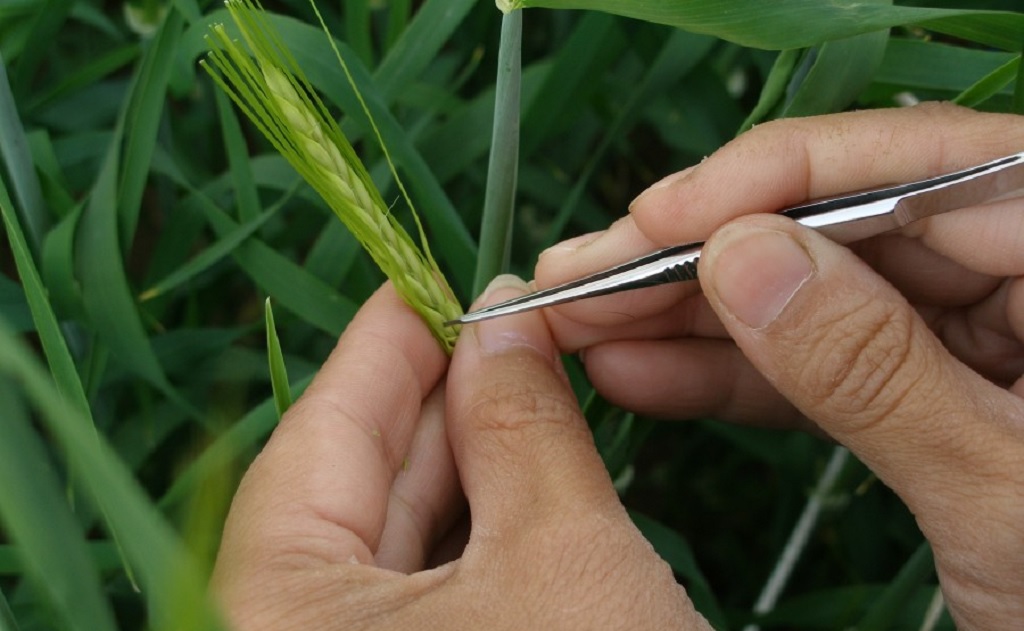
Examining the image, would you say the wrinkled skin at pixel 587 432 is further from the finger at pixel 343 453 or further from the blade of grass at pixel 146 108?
the blade of grass at pixel 146 108

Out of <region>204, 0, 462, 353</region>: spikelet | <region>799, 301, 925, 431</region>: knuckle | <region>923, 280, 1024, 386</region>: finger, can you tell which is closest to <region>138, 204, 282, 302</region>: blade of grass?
<region>204, 0, 462, 353</region>: spikelet

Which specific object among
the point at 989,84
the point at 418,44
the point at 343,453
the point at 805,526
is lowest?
the point at 805,526

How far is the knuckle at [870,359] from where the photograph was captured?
2.07 feet

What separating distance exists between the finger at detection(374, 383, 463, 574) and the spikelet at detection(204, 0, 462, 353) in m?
0.10

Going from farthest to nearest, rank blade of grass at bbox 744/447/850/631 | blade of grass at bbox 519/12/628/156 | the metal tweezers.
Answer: blade of grass at bbox 744/447/850/631 < blade of grass at bbox 519/12/628/156 < the metal tweezers

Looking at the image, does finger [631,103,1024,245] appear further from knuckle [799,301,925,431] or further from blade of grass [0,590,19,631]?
blade of grass [0,590,19,631]

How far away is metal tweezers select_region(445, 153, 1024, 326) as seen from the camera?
0.66 meters

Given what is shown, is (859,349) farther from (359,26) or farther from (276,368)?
(359,26)

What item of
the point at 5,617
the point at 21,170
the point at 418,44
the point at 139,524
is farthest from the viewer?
the point at 418,44

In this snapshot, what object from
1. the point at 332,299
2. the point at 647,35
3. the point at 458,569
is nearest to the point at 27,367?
the point at 458,569

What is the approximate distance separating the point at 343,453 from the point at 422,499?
0.37ft

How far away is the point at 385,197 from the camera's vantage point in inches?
41.8

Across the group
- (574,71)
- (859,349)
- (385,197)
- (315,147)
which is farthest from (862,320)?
(385,197)

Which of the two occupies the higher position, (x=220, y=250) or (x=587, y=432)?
(x=220, y=250)
